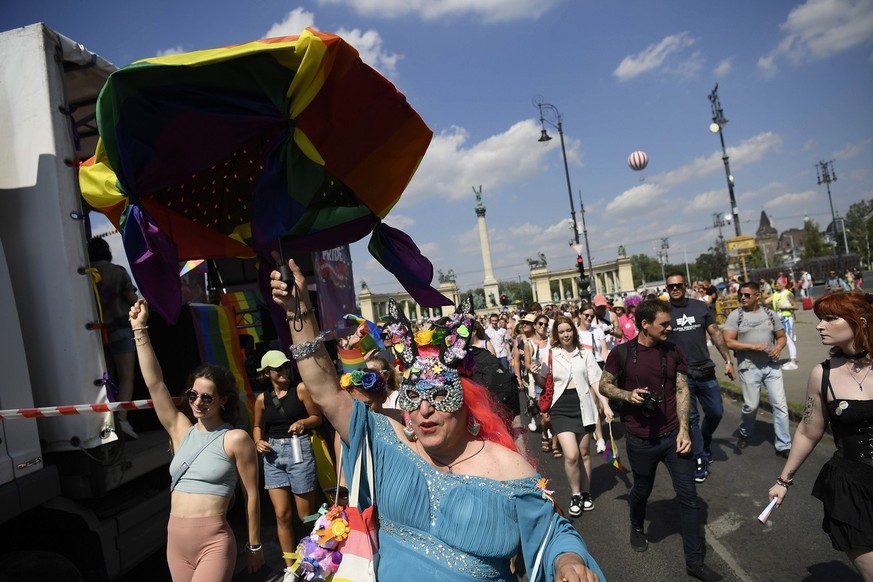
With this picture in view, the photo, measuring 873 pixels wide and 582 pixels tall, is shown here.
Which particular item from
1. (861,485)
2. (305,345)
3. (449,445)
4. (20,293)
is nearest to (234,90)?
(305,345)

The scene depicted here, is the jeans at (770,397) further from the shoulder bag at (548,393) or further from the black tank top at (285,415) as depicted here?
the black tank top at (285,415)

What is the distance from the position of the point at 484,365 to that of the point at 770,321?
11.8 feet

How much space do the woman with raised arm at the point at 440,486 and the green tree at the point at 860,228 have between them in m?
76.8

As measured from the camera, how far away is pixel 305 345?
209 centimetres

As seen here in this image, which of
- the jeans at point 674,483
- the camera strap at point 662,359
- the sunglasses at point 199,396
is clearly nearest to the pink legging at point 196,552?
the sunglasses at point 199,396

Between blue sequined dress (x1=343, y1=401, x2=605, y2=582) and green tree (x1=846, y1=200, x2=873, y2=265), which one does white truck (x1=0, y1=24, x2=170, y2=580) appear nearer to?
blue sequined dress (x1=343, y1=401, x2=605, y2=582)

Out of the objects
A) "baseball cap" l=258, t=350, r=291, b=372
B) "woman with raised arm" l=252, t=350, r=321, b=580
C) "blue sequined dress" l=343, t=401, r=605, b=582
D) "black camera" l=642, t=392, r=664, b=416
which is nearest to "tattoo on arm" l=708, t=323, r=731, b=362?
"black camera" l=642, t=392, r=664, b=416

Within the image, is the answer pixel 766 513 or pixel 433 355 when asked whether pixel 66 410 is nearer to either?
pixel 433 355

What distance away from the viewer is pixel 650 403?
427cm

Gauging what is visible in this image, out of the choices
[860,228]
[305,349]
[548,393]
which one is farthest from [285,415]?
[860,228]

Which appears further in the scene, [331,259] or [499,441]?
[331,259]

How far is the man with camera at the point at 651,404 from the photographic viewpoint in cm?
428

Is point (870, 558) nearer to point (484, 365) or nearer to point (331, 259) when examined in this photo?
point (484, 365)

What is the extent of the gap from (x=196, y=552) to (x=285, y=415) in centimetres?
199
